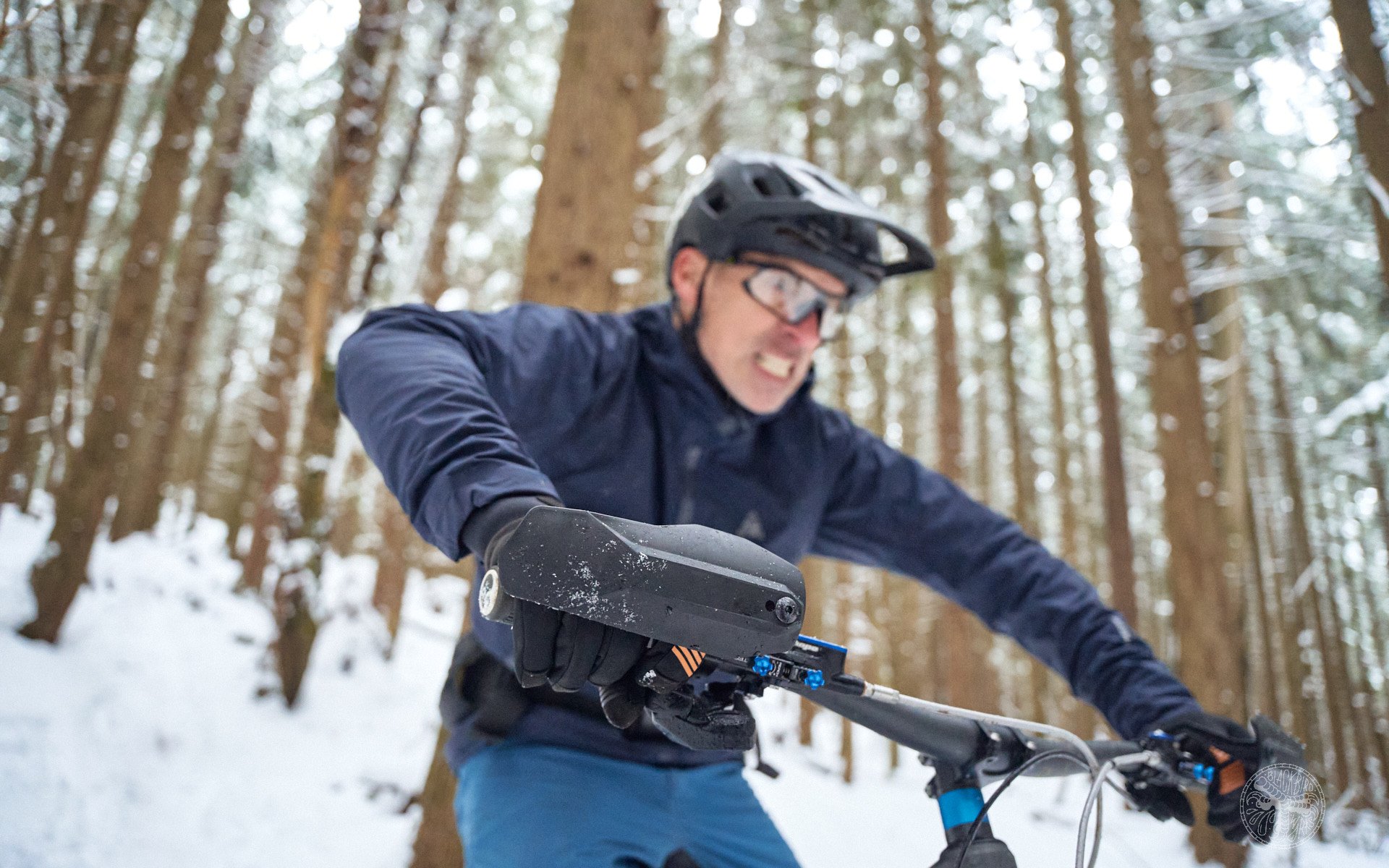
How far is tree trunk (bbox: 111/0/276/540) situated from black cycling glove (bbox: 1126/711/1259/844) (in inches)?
498

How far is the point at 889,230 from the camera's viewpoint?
2.64 m

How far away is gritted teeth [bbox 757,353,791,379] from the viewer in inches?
99.0

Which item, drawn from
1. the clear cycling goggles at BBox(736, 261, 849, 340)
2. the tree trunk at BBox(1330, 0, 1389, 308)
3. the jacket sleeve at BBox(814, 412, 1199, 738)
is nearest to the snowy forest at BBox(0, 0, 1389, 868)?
the tree trunk at BBox(1330, 0, 1389, 308)

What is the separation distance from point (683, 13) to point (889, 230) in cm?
1057

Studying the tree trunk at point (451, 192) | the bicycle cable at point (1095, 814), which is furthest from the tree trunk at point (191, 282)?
the bicycle cable at point (1095, 814)

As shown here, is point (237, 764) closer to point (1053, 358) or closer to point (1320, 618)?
point (1320, 618)

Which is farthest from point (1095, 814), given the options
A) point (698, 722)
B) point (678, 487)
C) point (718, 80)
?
point (718, 80)

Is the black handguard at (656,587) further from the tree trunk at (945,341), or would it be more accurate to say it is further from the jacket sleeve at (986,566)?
the tree trunk at (945,341)

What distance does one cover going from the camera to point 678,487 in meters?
2.35

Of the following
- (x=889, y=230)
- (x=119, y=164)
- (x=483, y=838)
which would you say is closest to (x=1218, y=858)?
(x=889, y=230)

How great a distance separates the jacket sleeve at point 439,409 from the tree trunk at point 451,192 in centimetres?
951

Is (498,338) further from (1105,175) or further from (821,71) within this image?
(1105,175)

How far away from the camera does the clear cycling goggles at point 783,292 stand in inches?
99.3

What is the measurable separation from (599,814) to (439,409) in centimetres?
102
